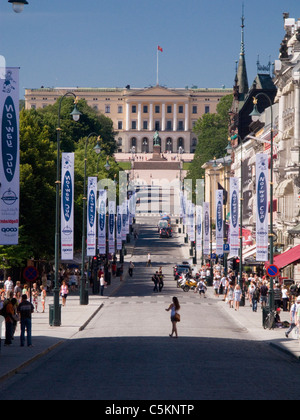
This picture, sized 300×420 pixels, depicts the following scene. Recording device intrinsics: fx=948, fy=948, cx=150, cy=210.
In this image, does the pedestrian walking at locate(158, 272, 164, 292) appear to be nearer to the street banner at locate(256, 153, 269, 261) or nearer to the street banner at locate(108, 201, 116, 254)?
the street banner at locate(108, 201, 116, 254)

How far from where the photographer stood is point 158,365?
23.7 m

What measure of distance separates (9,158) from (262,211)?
19846mm

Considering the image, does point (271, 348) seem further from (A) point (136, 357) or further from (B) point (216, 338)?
(A) point (136, 357)

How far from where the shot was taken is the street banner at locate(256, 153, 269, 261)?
139ft

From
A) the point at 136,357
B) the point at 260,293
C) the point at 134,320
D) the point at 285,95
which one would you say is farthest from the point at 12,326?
the point at 285,95

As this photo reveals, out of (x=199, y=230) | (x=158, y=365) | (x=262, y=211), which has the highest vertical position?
(x=262, y=211)

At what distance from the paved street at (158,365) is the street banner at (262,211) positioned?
136 inches

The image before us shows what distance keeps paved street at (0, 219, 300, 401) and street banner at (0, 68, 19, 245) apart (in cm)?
369

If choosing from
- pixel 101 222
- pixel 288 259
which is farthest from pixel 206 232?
pixel 288 259

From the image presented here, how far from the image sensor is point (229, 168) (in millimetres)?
121312

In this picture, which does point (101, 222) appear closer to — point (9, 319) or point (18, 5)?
point (9, 319)

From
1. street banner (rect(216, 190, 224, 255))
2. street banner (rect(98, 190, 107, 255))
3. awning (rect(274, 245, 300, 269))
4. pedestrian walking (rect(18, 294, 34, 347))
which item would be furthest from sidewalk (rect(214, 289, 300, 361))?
street banner (rect(98, 190, 107, 255))

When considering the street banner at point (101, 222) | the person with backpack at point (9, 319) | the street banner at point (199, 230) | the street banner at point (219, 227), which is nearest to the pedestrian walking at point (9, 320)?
the person with backpack at point (9, 319)
